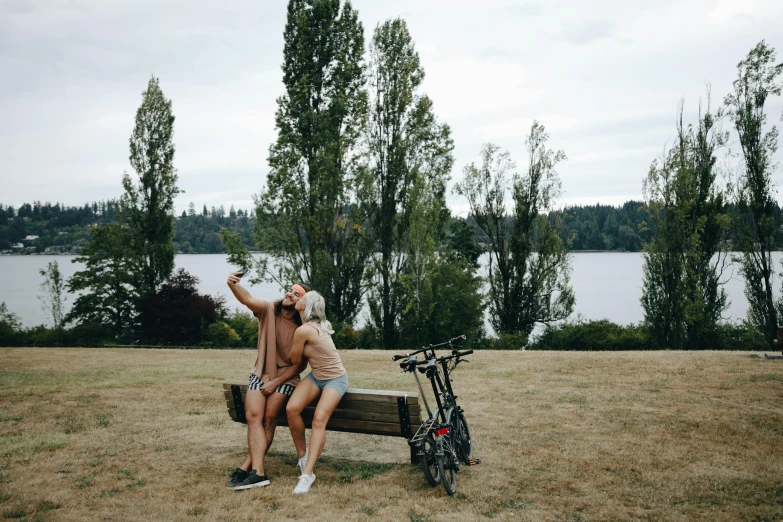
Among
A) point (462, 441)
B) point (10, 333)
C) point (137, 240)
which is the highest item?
point (137, 240)

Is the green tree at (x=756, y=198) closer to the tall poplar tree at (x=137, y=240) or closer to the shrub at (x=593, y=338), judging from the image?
the shrub at (x=593, y=338)

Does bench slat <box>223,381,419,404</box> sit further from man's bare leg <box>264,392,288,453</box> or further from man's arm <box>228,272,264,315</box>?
man's arm <box>228,272,264,315</box>

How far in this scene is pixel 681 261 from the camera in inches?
887

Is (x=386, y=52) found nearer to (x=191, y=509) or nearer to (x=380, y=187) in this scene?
(x=380, y=187)

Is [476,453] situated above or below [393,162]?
below

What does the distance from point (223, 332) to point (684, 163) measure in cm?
2024

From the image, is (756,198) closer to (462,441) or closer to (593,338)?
(593,338)

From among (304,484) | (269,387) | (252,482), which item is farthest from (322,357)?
(252,482)

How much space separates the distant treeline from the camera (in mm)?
59556

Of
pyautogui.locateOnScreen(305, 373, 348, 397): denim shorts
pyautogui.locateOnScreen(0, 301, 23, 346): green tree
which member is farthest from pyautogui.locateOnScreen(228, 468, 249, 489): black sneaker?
pyautogui.locateOnScreen(0, 301, 23, 346): green tree

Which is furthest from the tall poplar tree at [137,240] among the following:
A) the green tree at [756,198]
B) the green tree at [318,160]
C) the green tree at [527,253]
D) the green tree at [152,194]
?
the green tree at [756,198]

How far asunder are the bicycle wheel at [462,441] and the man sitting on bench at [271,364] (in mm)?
1568

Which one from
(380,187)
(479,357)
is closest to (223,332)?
(380,187)

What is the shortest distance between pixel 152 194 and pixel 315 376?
80.2ft
